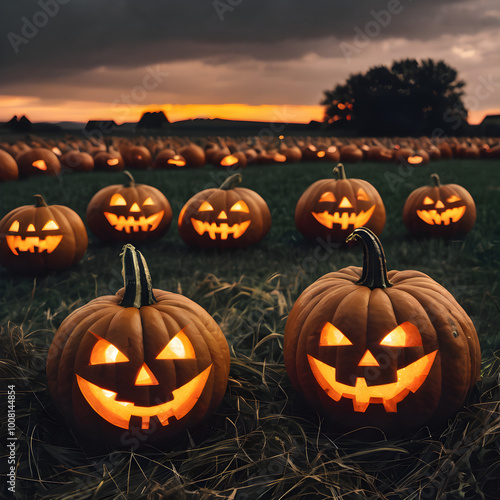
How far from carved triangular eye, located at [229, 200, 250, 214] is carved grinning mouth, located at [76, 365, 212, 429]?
3.84 m

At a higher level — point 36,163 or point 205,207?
point 36,163

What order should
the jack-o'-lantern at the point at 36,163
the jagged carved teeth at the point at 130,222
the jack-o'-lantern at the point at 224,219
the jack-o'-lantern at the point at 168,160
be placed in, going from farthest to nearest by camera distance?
the jack-o'-lantern at the point at 168,160 < the jack-o'-lantern at the point at 36,163 < the jagged carved teeth at the point at 130,222 < the jack-o'-lantern at the point at 224,219

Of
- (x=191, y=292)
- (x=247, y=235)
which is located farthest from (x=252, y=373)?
(x=247, y=235)

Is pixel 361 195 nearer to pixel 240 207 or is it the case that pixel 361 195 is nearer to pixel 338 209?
pixel 338 209

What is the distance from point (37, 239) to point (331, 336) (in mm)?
3935

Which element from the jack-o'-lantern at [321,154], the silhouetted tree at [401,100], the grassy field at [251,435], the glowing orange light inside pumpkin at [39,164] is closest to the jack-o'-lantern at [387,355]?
the grassy field at [251,435]

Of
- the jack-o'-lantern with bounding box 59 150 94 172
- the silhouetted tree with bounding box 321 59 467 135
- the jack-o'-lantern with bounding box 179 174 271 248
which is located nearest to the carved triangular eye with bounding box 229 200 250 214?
the jack-o'-lantern with bounding box 179 174 271 248

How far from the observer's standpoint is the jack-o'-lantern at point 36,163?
13753 mm

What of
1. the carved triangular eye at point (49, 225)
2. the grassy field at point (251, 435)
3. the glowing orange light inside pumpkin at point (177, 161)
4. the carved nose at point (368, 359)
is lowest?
the grassy field at point (251, 435)

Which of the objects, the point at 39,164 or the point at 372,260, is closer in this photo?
the point at 372,260

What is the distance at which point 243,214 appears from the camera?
20.6ft

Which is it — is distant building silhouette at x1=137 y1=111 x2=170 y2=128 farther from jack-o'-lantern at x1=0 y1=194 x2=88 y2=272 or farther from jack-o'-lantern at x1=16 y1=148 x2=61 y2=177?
jack-o'-lantern at x1=0 y1=194 x2=88 y2=272

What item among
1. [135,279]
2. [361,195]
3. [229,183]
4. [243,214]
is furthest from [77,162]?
[135,279]

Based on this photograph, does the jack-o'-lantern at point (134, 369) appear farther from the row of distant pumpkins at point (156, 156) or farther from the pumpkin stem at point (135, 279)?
the row of distant pumpkins at point (156, 156)
